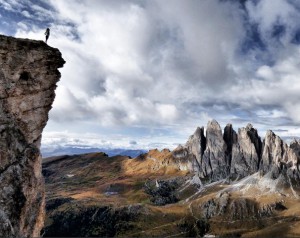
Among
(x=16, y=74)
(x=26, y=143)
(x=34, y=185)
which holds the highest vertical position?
(x=16, y=74)

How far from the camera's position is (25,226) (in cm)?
4350

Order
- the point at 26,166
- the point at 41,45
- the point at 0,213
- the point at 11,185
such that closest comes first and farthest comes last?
the point at 0,213 < the point at 11,185 < the point at 26,166 < the point at 41,45

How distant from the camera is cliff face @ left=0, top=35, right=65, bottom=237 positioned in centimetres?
3941

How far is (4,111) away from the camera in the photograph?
4291 cm

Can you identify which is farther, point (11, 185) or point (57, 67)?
point (57, 67)

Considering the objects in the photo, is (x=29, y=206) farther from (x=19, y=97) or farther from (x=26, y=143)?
(x=19, y=97)

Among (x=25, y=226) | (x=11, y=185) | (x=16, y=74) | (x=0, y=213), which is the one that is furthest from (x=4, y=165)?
(x=16, y=74)

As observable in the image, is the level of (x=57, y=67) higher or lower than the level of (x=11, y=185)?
higher

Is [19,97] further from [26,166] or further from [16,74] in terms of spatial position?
[26,166]

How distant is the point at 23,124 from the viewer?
45125 millimetres

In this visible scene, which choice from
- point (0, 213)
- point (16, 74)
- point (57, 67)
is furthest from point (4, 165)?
point (57, 67)

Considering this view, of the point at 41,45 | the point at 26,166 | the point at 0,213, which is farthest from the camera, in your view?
the point at 41,45

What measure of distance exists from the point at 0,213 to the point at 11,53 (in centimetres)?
1898

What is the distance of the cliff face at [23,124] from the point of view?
129 ft
